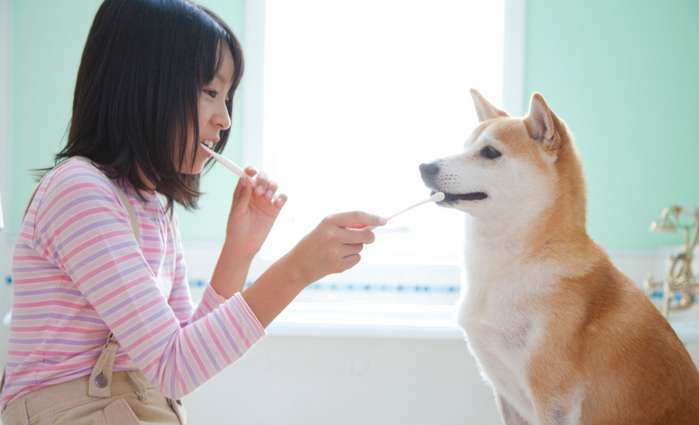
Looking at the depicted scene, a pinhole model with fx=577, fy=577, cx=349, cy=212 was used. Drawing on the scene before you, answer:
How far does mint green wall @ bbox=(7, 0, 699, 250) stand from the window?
0.28 metres

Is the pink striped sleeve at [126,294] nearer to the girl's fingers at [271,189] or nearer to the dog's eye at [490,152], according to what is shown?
the girl's fingers at [271,189]

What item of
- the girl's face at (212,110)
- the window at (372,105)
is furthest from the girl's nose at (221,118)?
the window at (372,105)

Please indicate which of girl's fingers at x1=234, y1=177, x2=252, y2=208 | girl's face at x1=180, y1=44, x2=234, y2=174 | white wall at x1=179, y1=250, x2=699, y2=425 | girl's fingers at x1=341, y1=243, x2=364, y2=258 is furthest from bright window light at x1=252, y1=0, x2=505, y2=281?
girl's fingers at x1=341, y1=243, x2=364, y2=258

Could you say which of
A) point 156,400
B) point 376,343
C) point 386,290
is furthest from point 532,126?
point 386,290

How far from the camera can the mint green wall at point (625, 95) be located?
2555 millimetres

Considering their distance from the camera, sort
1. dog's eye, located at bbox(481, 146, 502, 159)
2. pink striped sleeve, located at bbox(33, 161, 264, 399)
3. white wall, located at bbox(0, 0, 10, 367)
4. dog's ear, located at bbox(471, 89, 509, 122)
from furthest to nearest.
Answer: white wall, located at bbox(0, 0, 10, 367), dog's ear, located at bbox(471, 89, 509, 122), dog's eye, located at bbox(481, 146, 502, 159), pink striped sleeve, located at bbox(33, 161, 264, 399)

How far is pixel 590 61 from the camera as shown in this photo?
2.59 meters

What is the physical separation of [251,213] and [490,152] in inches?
17.4

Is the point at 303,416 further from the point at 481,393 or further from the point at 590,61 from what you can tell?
the point at 590,61

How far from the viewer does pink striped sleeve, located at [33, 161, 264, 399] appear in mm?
709

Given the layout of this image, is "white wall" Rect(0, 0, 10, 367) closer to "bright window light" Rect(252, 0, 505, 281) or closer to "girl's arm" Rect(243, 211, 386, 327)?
"bright window light" Rect(252, 0, 505, 281)

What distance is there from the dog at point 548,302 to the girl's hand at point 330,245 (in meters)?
0.24

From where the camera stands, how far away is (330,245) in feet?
2.52

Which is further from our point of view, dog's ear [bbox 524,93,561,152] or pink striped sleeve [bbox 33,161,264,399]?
dog's ear [bbox 524,93,561,152]
